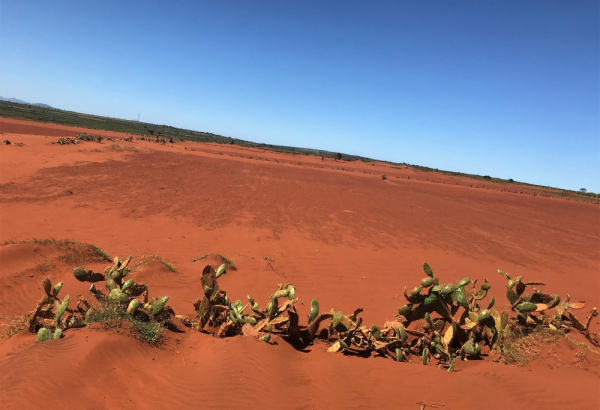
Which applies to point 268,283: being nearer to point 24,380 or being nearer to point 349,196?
point 24,380

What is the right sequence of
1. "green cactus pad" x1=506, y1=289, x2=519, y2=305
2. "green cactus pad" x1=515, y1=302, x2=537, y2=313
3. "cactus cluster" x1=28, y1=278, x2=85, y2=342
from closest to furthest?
1. "cactus cluster" x1=28, y1=278, x2=85, y2=342
2. "green cactus pad" x1=515, y1=302, x2=537, y2=313
3. "green cactus pad" x1=506, y1=289, x2=519, y2=305

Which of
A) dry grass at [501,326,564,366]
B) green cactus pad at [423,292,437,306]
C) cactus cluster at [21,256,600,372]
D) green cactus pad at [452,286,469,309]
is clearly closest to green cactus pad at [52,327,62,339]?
cactus cluster at [21,256,600,372]

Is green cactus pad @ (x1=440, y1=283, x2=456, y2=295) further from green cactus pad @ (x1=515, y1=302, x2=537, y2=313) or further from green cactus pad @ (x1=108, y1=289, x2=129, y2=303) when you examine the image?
green cactus pad @ (x1=108, y1=289, x2=129, y2=303)

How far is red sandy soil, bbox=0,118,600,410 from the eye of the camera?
10.2 ft

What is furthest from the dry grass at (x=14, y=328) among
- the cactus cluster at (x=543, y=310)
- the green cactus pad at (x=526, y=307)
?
the green cactus pad at (x=526, y=307)

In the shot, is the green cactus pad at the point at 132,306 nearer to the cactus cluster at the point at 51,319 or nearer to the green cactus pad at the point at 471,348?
the cactus cluster at the point at 51,319

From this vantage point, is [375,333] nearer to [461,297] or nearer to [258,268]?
[461,297]

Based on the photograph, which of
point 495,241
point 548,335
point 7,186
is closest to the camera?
point 548,335

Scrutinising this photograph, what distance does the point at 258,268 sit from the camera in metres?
8.16

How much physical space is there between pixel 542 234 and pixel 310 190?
41.5ft

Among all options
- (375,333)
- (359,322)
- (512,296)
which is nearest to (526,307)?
(512,296)

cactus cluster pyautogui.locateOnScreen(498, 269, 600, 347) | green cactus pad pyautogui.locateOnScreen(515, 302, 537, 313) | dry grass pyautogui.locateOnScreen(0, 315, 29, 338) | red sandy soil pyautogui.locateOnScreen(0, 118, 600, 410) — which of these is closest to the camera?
red sandy soil pyautogui.locateOnScreen(0, 118, 600, 410)

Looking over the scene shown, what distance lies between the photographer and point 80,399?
2.71m

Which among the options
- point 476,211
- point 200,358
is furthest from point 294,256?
point 476,211
